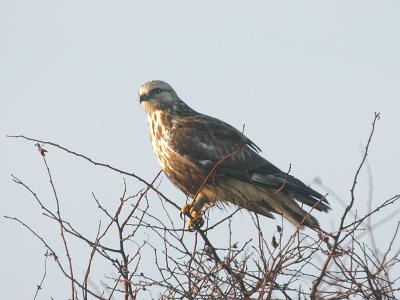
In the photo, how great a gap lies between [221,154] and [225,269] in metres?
3.10

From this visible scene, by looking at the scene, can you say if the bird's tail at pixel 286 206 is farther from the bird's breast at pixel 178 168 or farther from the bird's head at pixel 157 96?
the bird's head at pixel 157 96

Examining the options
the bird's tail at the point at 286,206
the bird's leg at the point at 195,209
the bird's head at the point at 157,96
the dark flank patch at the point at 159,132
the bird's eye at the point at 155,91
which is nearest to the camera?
the bird's leg at the point at 195,209

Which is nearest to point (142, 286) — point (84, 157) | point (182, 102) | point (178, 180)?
point (84, 157)

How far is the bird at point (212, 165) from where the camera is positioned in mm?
8625

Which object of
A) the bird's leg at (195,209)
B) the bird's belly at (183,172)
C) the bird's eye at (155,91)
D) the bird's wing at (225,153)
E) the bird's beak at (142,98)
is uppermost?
the bird's eye at (155,91)

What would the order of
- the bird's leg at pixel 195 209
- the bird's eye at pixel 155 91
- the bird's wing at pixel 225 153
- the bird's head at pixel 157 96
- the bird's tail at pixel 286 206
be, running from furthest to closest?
the bird's eye at pixel 155 91
the bird's head at pixel 157 96
the bird's wing at pixel 225 153
the bird's tail at pixel 286 206
the bird's leg at pixel 195 209

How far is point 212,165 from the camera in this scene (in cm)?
885

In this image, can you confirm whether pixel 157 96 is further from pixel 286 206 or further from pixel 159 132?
pixel 286 206

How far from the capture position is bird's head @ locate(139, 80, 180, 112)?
31.2 feet

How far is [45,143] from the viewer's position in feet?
19.8

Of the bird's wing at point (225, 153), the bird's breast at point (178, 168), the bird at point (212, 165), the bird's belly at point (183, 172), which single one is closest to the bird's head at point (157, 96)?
the bird at point (212, 165)

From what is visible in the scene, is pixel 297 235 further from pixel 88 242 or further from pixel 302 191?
pixel 302 191

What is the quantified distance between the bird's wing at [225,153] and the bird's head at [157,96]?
0.35 metres

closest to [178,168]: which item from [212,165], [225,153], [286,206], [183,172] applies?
[183,172]
